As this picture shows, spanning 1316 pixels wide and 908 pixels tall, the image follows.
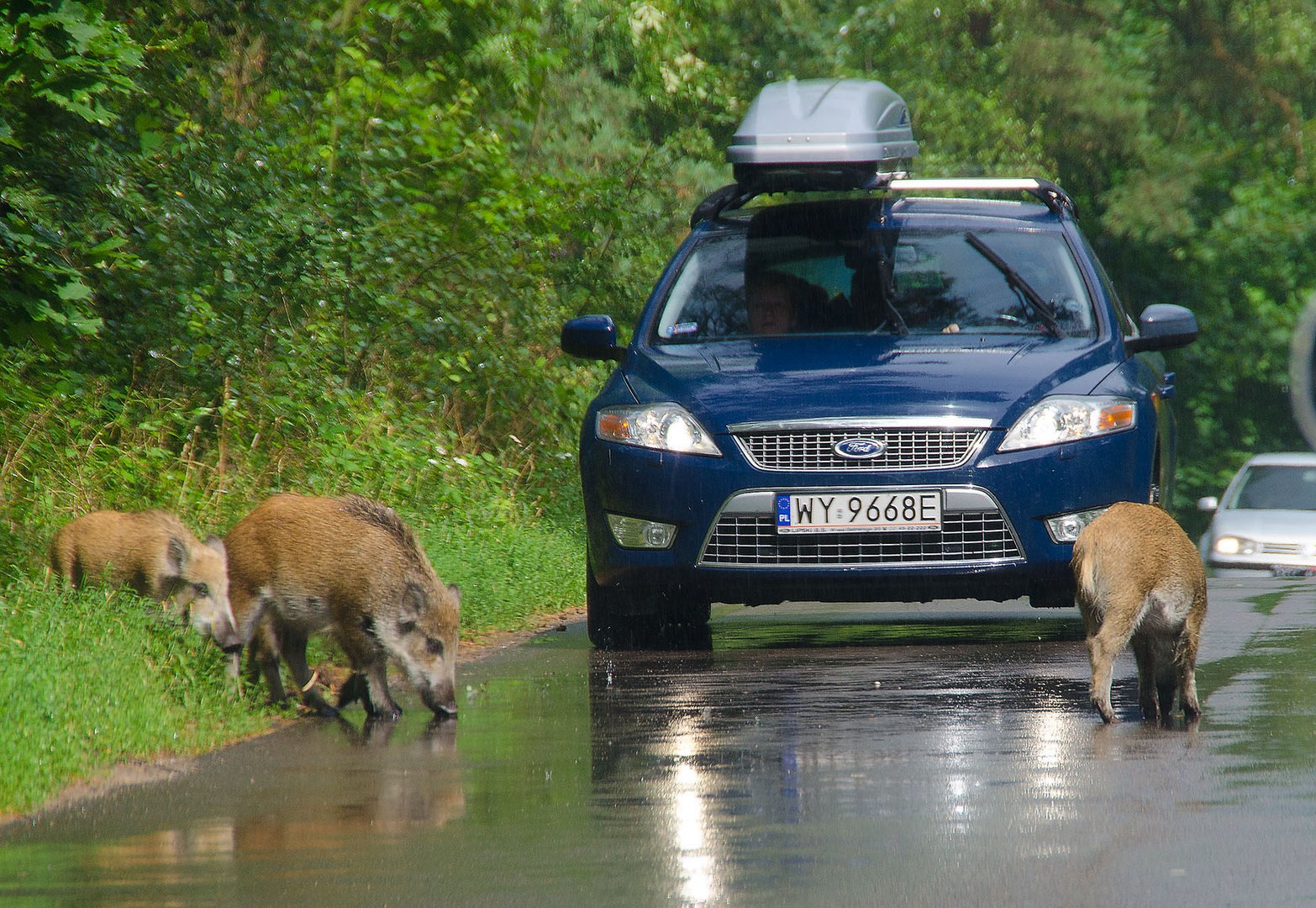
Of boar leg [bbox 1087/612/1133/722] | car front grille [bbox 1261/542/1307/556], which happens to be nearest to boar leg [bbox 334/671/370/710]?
boar leg [bbox 1087/612/1133/722]

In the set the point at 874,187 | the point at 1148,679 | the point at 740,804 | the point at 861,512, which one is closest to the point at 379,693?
the point at 861,512

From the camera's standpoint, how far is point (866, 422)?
29.9 feet

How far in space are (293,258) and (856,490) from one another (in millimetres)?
6656

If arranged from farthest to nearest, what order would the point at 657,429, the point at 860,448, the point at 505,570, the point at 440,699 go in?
the point at 505,570 < the point at 657,429 < the point at 860,448 < the point at 440,699

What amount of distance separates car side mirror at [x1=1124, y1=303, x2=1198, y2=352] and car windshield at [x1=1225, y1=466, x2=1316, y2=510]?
40.7 feet

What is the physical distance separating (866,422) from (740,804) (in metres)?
3.51

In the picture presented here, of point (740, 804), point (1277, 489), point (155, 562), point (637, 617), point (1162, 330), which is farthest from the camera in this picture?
point (1277, 489)

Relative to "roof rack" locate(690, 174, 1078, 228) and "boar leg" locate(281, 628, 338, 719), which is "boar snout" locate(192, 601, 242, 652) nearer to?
"boar leg" locate(281, 628, 338, 719)

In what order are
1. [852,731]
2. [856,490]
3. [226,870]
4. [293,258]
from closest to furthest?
[226,870], [852,731], [856,490], [293,258]

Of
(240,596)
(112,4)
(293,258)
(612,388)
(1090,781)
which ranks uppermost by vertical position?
(112,4)

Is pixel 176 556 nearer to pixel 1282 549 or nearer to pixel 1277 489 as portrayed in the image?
pixel 1282 549

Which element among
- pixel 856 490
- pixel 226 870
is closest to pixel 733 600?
pixel 856 490

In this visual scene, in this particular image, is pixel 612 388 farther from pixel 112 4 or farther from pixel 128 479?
pixel 112 4

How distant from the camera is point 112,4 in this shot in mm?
13758
